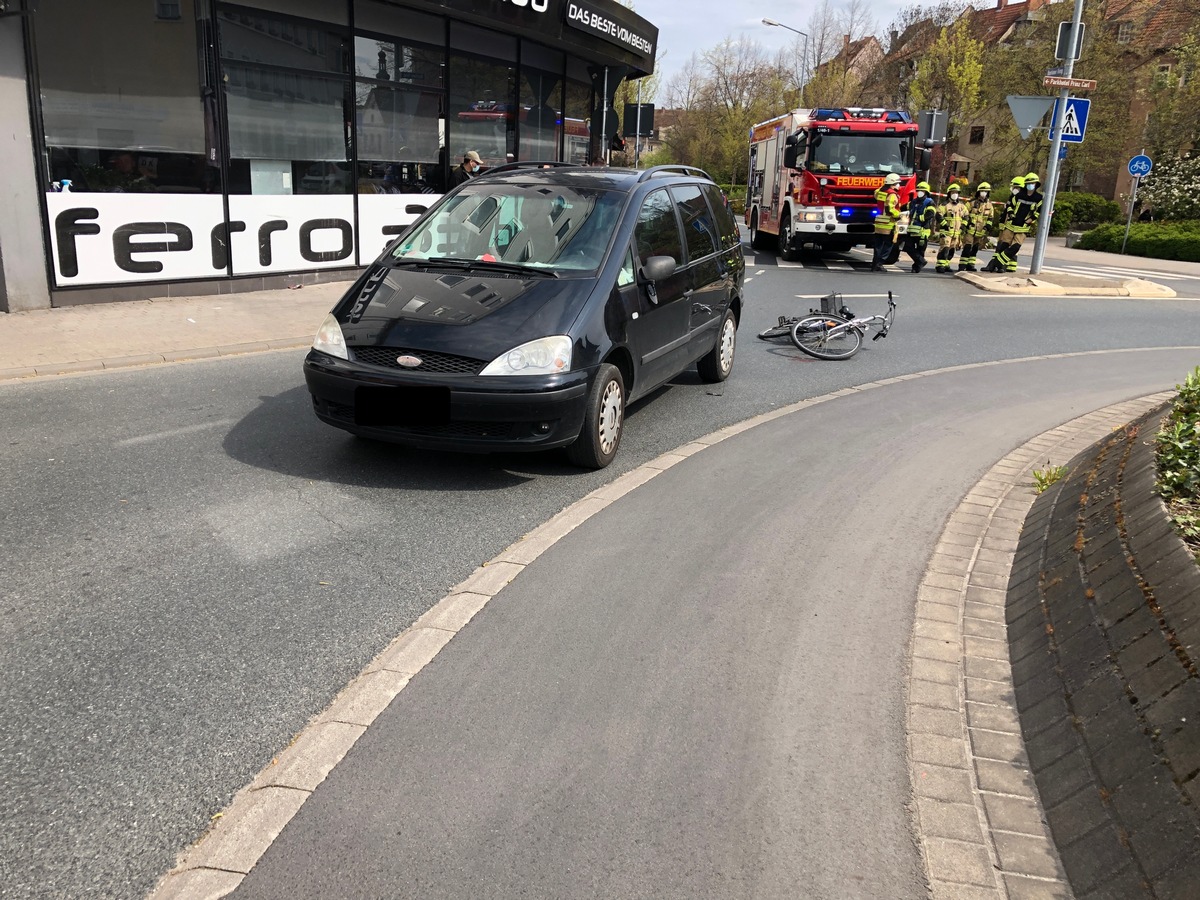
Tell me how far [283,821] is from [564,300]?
3.84 metres

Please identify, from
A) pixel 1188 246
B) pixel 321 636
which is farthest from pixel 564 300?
pixel 1188 246

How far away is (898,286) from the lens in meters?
18.3

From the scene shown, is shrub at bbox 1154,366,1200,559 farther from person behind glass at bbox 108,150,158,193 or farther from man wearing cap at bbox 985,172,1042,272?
man wearing cap at bbox 985,172,1042,272

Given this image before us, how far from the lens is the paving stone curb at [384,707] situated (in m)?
2.61

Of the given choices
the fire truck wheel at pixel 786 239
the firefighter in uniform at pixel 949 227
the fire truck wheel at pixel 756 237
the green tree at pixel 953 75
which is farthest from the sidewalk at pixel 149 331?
the green tree at pixel 953 75

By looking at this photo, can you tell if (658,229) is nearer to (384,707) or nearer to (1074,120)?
(384,707)

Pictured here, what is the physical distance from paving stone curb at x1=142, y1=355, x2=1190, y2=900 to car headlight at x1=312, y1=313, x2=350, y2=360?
1.69 meters

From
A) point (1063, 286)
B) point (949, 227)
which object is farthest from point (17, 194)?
point (1063, 286)

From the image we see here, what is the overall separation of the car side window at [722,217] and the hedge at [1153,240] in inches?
1057

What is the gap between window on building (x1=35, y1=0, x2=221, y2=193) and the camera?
422 inches

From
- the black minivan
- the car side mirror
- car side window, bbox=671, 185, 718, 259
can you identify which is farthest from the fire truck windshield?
the car side mirror

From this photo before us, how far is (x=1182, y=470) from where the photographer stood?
4043 mm

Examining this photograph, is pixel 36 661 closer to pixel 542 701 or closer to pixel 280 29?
pixel 542 701

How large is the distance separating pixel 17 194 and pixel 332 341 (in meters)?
6.70
